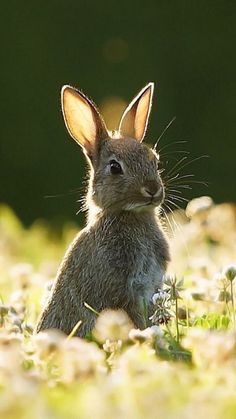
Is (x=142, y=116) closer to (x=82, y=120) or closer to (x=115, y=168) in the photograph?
(x=82, y=120)

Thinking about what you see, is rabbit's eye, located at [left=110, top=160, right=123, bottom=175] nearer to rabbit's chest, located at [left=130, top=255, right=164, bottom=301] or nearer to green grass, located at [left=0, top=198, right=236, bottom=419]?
rabbit's chest, located at [left=130, top=255, right=164, bottom=301]

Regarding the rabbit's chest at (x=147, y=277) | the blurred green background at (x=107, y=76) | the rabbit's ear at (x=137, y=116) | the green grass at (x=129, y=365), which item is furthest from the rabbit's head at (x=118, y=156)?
the blurred green background at (x=107, y=76)

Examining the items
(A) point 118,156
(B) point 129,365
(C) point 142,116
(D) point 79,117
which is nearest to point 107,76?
(C) point 142,116

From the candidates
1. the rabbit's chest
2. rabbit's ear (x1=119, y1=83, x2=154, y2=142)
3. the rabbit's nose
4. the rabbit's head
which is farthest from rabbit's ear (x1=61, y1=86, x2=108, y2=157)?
the rabbit's chest

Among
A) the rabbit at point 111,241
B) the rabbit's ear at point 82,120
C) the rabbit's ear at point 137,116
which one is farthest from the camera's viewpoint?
the rabbit's ear at point 137,116

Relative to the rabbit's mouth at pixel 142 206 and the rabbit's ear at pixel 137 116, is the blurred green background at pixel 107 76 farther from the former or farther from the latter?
the rabbit's mouth at pixel 142 206
